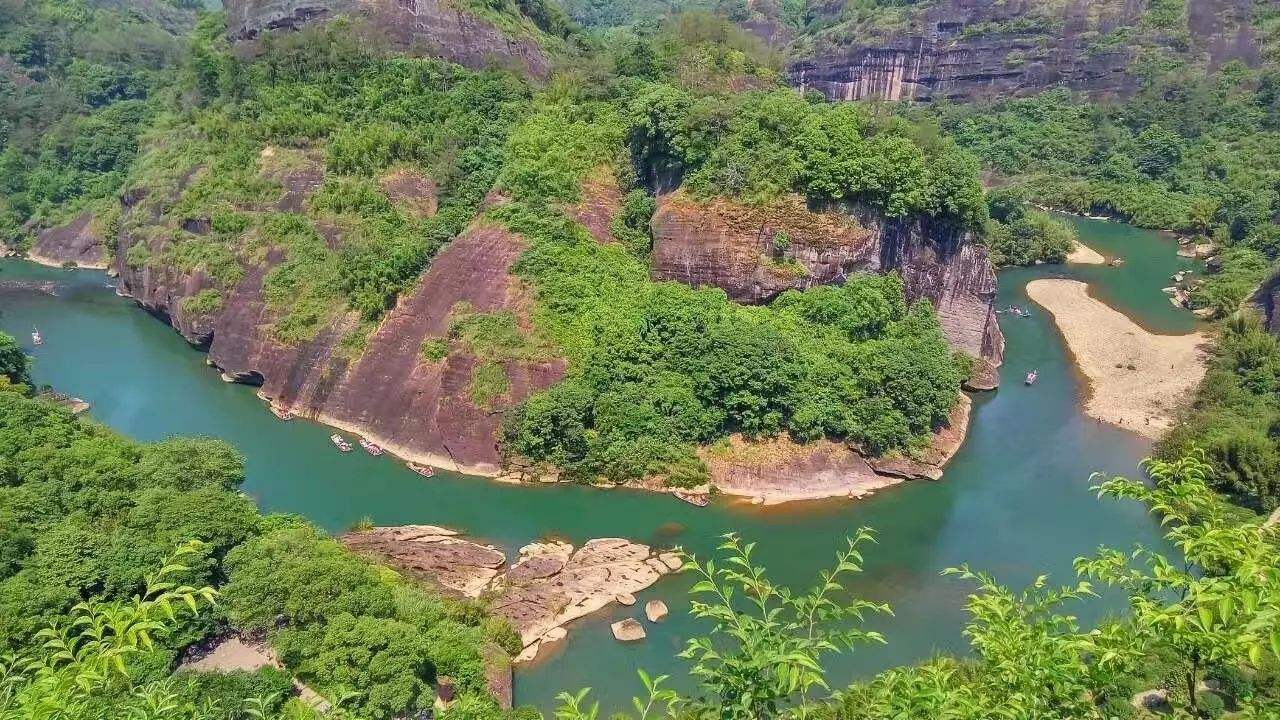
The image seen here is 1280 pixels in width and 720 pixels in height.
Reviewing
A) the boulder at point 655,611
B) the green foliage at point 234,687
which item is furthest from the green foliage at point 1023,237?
the green foliage at point 234,687

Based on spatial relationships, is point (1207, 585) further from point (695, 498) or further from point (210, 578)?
point (695, 498)

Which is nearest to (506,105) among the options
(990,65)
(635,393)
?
(635,393)

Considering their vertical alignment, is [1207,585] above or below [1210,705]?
above

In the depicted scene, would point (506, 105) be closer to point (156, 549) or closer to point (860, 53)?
point (156, 549)

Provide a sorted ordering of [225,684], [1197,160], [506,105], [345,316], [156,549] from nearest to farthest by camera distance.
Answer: [225,684], [156,549], [345,316], [506,105], [1197,160]

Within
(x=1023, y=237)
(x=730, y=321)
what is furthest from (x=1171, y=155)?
(x=730, y=321)

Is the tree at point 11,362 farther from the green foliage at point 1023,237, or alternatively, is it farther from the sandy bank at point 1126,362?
the green foliage at point 1023,237
